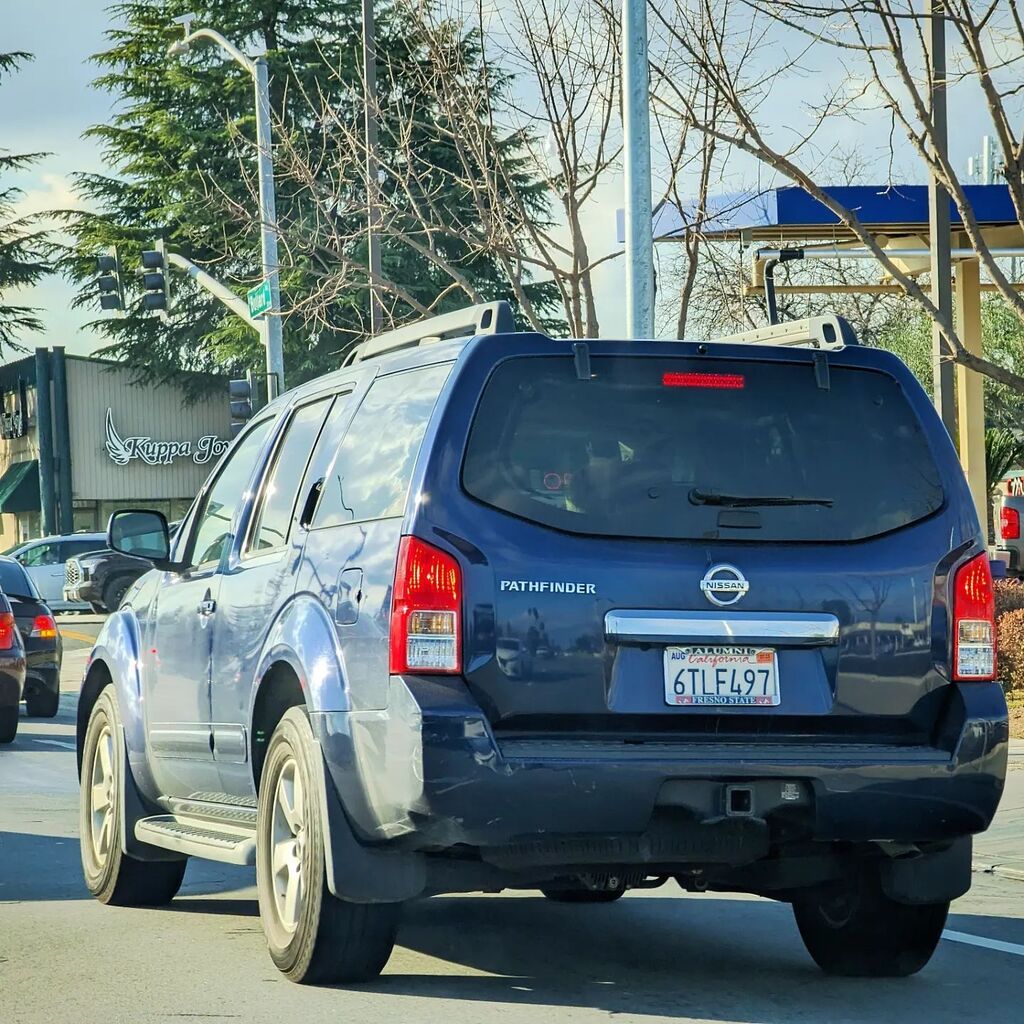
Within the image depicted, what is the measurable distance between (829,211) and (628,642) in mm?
15981

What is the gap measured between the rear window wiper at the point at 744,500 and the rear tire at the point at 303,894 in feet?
4.53

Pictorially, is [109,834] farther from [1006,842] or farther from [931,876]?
[1006,842]

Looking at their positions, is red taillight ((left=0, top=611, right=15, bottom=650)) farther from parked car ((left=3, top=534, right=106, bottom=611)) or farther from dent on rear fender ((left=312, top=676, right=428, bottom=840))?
parked car ((left=3, top=534, right=106, bottom=611))

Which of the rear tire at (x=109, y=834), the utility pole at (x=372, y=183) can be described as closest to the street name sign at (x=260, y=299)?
the utility pole at (x=372, y=183)

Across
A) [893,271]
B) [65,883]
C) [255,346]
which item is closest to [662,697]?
[65,883]

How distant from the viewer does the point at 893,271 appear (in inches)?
527

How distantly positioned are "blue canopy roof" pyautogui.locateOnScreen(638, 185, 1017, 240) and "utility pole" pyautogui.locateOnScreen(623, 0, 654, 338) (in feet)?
14.0

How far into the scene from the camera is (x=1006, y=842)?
9.80 m

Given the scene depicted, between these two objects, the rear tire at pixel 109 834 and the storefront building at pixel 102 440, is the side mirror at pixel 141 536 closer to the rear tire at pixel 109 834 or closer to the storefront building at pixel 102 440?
the rear tire at pixel 109 834

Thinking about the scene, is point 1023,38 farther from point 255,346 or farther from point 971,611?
point 255,346

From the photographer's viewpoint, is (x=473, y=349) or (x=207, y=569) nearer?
(x=473, y=349)

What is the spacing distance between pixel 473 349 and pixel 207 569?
7.12ft

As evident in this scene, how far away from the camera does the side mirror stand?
26.6 ft

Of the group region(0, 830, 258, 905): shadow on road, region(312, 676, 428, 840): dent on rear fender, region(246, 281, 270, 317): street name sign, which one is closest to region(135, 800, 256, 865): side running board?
region(0, 830, 258, 905): shadow on road
